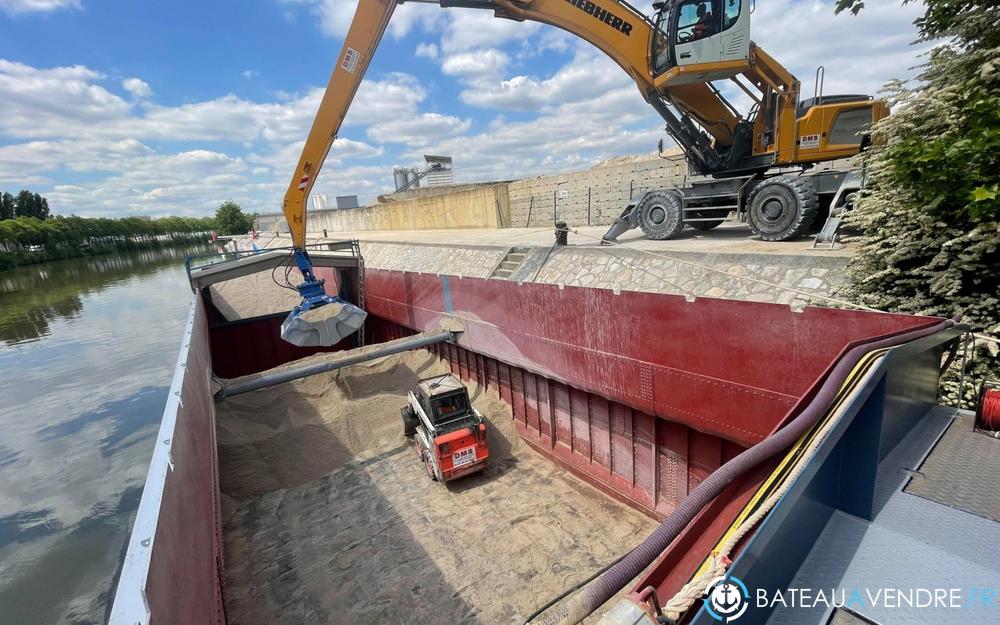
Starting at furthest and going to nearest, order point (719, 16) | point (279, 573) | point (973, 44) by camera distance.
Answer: point (719, 16) < point (279, 573) < point (973, 44)

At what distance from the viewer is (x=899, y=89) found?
13.7ft

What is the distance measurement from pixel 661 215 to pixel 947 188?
18.0 feet

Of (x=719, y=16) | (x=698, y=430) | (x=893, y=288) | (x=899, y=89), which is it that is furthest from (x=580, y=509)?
(x=719, y=16)

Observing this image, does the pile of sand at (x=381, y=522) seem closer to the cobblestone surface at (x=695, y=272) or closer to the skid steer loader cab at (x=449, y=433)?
the skid steer loader cab at (x=449, y=433)

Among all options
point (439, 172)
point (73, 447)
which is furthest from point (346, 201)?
point (73, 447)

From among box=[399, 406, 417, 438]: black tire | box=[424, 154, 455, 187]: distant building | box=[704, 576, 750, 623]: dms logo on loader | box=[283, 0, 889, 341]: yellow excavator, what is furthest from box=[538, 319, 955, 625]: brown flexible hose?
box=[424, 154, 455, 187]: distant building

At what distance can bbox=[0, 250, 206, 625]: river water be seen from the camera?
8.04 m

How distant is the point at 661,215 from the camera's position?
910 centimetres

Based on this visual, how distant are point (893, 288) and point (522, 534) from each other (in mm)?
5522

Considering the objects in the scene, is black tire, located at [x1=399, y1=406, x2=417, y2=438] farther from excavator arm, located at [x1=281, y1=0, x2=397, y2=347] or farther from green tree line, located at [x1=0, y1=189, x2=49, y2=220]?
green tree line, located at [x1=0, y1=189, x2=49, y2=220]

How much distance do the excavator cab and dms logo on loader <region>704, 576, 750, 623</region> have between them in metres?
8.30

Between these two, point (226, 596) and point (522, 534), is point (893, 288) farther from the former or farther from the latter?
point (226, 596)

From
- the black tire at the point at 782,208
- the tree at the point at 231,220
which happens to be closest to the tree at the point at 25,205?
the tree at the point at 231,220

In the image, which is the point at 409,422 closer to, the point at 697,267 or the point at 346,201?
the point at 697,267
